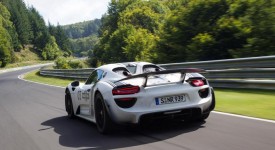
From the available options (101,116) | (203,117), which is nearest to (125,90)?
(101,116)

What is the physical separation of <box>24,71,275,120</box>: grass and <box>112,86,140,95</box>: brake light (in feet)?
7.74

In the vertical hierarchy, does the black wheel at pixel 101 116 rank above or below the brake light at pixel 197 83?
below

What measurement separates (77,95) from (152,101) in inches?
105

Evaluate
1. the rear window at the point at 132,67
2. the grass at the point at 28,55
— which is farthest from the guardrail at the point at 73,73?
the grass at the point at 28,55

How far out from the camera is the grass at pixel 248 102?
7.26 m

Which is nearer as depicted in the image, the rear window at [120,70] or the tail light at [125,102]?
the tail light at [125,102]

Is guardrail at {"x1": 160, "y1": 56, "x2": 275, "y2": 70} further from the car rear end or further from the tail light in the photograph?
the tail light

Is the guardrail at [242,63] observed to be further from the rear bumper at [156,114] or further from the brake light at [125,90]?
the brake light at [125,90]

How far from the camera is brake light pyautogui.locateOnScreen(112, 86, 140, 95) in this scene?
5859mm

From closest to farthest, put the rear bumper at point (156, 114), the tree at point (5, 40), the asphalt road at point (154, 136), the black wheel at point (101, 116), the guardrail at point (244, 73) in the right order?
the asphalt road at point (154, 136) → the rear bumper at point (156, 114) → the black wheel at point (101, 116) → the guardrail at point (244, 73) → the tree at point (5, 40)

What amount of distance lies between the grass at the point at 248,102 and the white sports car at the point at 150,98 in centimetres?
123

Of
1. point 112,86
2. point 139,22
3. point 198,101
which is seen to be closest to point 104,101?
point 112,86

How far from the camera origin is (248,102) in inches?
333

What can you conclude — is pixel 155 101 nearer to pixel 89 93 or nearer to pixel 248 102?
pixel 89 93
